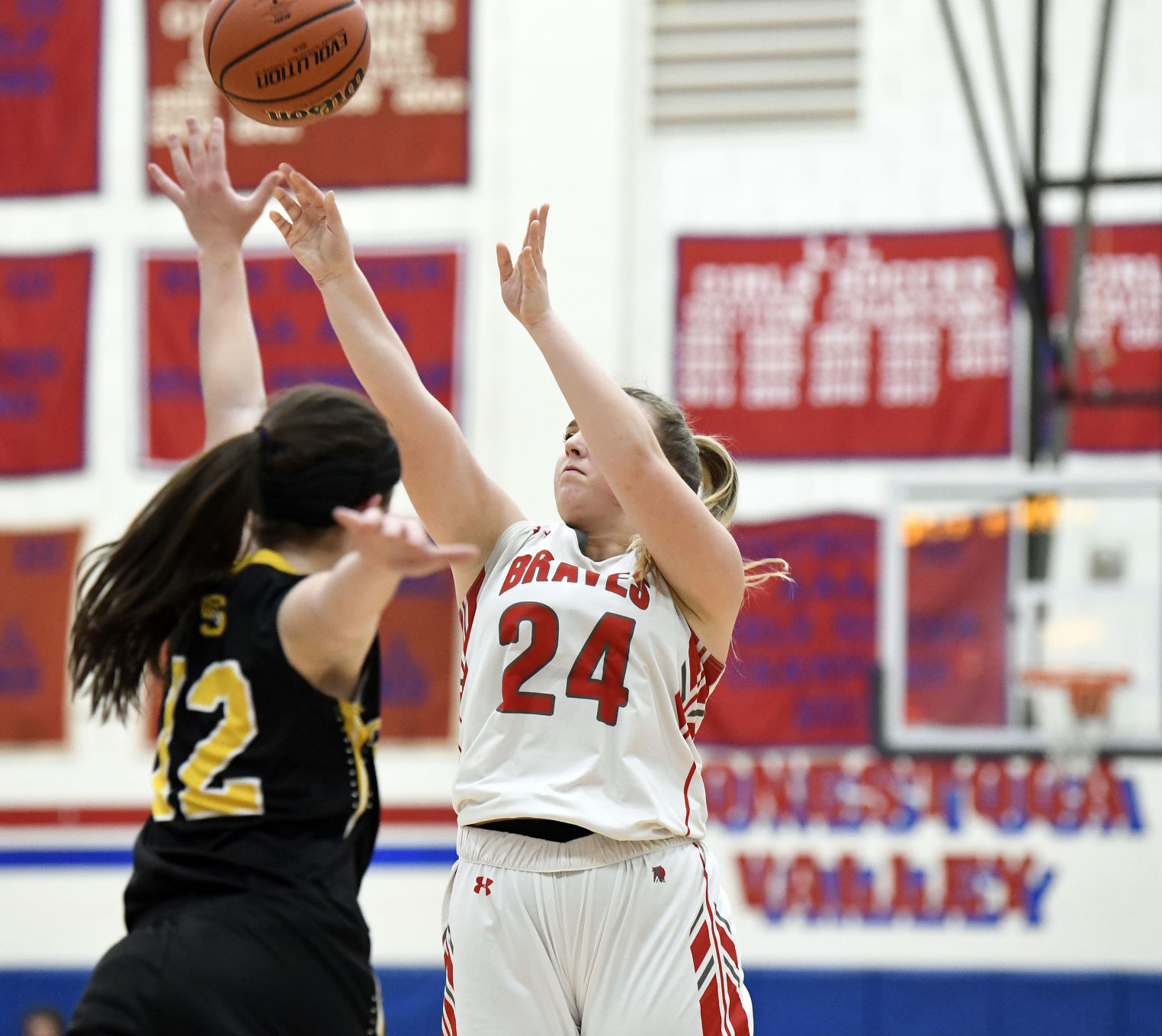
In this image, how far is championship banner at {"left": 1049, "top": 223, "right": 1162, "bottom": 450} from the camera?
791cm

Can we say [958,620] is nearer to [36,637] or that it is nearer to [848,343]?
[848,343]

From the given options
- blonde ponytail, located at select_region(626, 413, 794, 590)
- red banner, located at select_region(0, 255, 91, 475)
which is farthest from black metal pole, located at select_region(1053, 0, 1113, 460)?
red banner, located at select_region(0, 255, 91, 475)

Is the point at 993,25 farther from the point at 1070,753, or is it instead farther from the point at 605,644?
the point at 605,644

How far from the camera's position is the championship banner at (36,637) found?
8523mm

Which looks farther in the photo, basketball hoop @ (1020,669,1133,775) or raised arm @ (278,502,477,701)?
basketball hoop @ (1020,669,1133,775)

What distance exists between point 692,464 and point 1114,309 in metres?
5.80

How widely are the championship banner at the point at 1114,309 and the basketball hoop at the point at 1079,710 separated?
4.47ft

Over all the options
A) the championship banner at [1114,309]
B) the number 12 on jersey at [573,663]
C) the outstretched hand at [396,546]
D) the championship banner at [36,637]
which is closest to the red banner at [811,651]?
the championship banner at [1114,309]

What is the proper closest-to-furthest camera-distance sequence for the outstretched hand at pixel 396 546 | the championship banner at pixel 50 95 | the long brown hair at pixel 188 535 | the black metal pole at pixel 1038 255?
the outstretched hand at pixel 396 546 → the long brown hair at pixel 188 535 → the black metal pole at pixel 1038 255 → the championship banner at pixel 50 95

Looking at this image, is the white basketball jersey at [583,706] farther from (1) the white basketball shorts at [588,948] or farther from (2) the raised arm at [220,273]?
(2) the raised arm at [220,273]

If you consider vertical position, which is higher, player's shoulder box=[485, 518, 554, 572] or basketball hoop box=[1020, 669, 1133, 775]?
player's shoulder box=[485, 518, 554, 572]

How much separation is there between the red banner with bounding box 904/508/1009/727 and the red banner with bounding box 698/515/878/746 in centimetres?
31

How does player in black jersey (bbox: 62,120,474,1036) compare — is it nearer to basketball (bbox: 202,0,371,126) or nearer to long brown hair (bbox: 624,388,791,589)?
long brown hair (bbox: 624,388,791,589)

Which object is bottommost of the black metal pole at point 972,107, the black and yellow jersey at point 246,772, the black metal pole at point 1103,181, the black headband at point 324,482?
the black and yellow jersey at point 246,772
